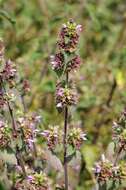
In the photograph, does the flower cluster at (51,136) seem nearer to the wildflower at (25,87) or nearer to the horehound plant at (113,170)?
the horehound plant at (113,170)

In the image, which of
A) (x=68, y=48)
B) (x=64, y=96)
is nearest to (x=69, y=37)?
(x=68, y=48)

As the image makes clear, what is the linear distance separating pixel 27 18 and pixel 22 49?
0.35 metres

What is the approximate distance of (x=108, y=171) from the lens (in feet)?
8.83

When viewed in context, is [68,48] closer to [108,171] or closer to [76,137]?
[76,137]

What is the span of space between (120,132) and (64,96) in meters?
0.40

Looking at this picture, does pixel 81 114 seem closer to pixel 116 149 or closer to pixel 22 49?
pixel 22 49

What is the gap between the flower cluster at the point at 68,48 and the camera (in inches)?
90.5

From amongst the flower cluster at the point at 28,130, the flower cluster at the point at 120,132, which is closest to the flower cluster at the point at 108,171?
the flower cluster at the point at 120,132

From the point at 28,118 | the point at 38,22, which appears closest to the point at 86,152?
the point at 28,118

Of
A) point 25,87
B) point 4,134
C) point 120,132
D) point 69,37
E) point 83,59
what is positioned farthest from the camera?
point 83,59

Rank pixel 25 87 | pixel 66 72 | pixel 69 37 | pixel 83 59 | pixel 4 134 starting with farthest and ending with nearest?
pixel 83 59 → pixel 25 87 → pixel 4 134 → pixel 66 72 → pixel 69 37

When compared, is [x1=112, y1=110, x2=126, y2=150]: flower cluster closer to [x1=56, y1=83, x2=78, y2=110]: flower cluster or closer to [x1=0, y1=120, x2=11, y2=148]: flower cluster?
[x1=56, y1=83, x2=78, y2=110]: flower cluster

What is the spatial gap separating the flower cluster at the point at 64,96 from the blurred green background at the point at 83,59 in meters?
1.33

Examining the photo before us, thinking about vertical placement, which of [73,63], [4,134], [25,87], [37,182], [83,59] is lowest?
[37,182]
